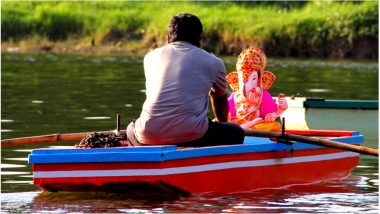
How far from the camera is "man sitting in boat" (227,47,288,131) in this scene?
1369cm

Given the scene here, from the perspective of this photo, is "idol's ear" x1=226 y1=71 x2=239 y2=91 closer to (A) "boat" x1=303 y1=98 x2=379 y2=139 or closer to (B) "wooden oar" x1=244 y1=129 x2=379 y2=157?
(B) "wooden oar" x1=244 y1=129 x2=379 y2=157

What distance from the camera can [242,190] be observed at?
39.5 ft

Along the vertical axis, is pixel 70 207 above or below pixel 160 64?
below

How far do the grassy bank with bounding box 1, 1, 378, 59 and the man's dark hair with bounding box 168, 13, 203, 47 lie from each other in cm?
3582

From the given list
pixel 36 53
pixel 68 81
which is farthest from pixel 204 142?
pixel 36 53

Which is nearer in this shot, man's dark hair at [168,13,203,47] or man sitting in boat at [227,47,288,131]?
man's dark hair at [168,13,203,47]

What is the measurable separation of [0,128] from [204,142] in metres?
6.23

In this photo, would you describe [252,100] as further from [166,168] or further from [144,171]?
[144,171]

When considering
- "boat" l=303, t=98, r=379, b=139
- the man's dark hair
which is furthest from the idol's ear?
"boat" l=303, t=98, r=379, b=139

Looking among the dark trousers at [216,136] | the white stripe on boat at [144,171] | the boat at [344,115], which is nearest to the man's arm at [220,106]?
the dark trousers at [216,136]

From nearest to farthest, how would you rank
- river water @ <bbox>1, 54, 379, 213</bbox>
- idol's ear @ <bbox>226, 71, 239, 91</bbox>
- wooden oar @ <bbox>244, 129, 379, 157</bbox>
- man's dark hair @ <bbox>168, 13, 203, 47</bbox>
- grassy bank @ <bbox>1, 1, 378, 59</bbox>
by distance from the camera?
river water @ <bbox>1, 54, 379, 213</bbox> < man's dark hair @ <bbox>168, 13, 203, 47</bbox> < wooden oar @ <bbox>244, 129, 379, 157</bbox> < idol's ear @ <bbox>226, 71, 239, 91</bbox> < grassy bank @ <bbox>1, 1, 378, 59</bbox>

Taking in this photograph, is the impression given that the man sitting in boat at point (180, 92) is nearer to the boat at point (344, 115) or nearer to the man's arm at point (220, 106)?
the man's arm at point (220, 106)

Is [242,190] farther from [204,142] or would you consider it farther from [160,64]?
[160,64]

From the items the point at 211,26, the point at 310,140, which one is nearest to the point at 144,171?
the point at 310,140
